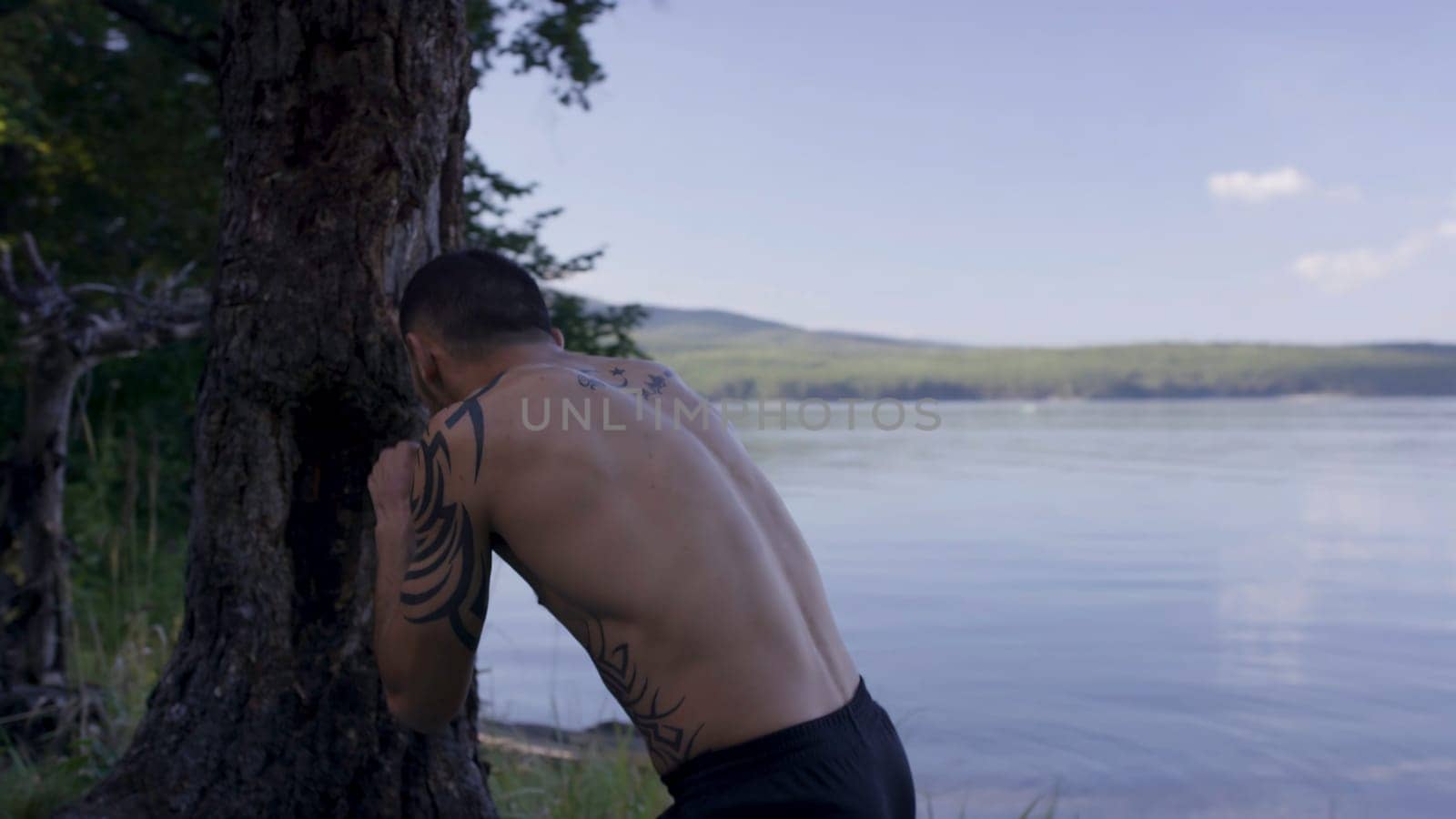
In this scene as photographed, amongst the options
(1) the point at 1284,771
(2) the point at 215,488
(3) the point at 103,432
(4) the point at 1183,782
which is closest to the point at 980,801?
(4) the point at 1183,782

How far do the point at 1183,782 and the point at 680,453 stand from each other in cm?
669

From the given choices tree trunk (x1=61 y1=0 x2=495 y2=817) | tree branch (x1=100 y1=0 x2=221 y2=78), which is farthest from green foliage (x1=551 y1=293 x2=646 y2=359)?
tree trunk (x1=61 y1=0 x2=495 y2=817)

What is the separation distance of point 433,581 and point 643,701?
0.57 m

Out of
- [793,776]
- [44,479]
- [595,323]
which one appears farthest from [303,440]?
[595,323]

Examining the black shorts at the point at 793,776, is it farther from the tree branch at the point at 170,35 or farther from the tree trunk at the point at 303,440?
the tree branch at the point at 170,35

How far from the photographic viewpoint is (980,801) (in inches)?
291

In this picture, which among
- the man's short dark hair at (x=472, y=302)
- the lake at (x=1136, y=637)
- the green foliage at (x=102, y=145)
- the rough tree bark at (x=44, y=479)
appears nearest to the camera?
the man's short dark hair at (x=472, y=302)

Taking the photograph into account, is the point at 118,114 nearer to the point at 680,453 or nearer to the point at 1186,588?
the point at 680,453

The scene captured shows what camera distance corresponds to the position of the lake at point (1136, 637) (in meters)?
8.17

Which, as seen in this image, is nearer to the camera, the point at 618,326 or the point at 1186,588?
the point at 618,326

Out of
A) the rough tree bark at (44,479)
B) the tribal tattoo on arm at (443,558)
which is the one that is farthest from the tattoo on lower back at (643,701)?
the rough tree bark at (44,479)

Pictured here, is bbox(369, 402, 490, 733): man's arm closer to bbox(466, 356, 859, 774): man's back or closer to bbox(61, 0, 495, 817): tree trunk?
bbox(466, 356, 859, 774): man's back

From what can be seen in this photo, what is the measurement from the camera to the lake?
817 cm

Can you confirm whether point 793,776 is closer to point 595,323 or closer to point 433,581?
point 433,581
